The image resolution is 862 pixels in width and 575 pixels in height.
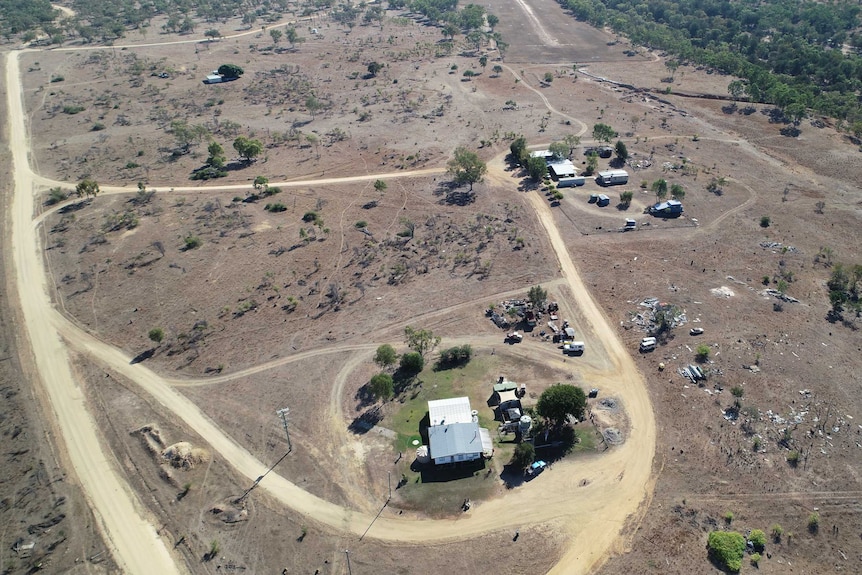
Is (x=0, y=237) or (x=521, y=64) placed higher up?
(x=521, y=64)

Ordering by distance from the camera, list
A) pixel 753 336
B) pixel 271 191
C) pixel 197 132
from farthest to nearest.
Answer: pixel 197 132, pixel 271 191, pixel 753 336

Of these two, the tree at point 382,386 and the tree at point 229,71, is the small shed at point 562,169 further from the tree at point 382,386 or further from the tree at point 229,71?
→ the tree at point 229,71

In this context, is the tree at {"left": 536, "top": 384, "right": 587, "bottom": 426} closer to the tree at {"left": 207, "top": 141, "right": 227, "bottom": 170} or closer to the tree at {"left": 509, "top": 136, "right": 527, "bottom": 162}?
the tree at {"left": 509, "top": 136, "right": 527, "bottom": 162}

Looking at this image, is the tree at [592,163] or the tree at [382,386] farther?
the tree at [592,163]

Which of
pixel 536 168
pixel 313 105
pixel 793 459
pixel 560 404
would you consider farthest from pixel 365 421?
pixel 313 105

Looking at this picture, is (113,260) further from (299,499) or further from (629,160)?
(629,160)

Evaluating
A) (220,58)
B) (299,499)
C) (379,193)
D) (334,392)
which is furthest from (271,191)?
(220,58)

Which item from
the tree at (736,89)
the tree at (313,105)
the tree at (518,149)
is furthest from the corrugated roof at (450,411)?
the tree at (736,89)
